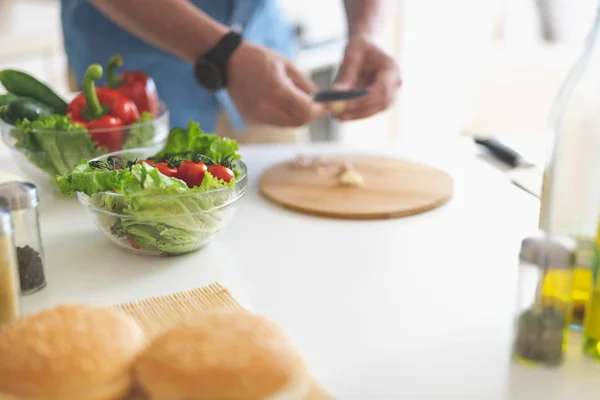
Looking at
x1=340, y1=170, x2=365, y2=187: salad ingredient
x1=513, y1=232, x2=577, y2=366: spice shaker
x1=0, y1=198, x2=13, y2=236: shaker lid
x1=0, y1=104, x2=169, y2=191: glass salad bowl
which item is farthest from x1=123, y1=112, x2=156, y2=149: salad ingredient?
x1=513, y1=232, x2=577, y2=366: spice shaker

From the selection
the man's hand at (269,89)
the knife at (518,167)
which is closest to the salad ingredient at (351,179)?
the man's hand at (269,89)

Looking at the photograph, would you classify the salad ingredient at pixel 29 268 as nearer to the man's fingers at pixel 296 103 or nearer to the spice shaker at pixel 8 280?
the spice shaker at pixel 8 280

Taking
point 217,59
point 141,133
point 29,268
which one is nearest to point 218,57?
point 217,59

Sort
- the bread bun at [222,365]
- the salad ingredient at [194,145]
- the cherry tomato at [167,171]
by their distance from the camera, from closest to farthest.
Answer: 1. the bread bun at [222,365]
2. the cherry tomato at [167,171]
3. the salad ingredient at [194,145]

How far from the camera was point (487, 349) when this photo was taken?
67 cm

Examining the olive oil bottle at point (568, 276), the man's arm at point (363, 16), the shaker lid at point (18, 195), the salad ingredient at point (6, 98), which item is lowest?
the olive oil bottle at point (568, 276)

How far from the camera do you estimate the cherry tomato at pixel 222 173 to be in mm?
865

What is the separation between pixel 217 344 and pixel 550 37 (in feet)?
9.83

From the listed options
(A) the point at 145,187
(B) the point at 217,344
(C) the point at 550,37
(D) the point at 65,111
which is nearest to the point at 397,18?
(C) the point at 550,37

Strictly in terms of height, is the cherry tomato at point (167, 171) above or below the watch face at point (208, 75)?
below

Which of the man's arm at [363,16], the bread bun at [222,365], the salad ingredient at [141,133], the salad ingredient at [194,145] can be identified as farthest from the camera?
the man's arm at [363,16]

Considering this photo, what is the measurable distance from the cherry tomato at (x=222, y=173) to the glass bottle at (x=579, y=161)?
0.40 m

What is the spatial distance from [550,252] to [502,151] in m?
0.70

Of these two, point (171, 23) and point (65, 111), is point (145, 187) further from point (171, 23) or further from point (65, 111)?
point (171, 23)
